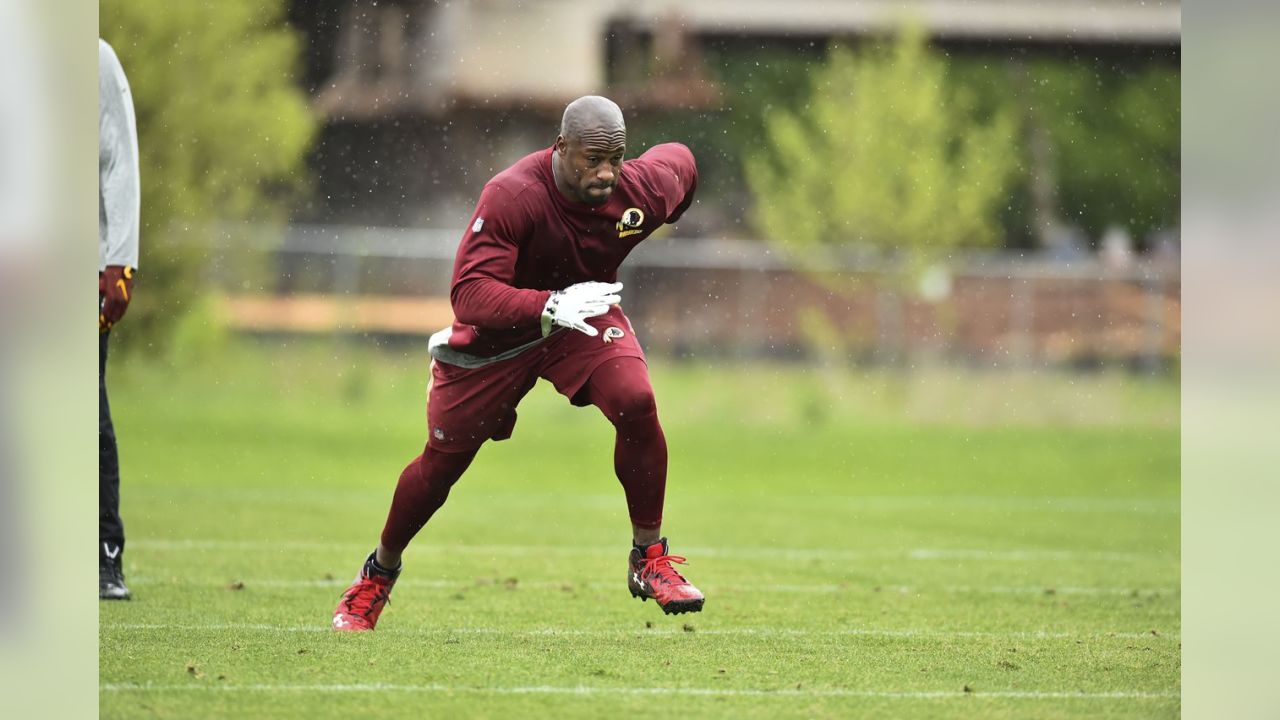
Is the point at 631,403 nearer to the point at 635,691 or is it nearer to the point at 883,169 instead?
the point at 635,691

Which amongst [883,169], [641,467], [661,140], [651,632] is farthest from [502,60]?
[641,467]

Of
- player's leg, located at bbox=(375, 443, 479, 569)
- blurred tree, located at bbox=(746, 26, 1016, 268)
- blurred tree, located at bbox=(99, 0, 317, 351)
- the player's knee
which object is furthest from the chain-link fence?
the player's knee

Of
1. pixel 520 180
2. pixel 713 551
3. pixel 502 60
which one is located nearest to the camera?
pixel 520 180

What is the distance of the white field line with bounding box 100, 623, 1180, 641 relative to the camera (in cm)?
605

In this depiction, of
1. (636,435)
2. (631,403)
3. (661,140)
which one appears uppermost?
(661,140)

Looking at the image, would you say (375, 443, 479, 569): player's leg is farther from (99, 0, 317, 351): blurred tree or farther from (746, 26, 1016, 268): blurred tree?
(746, 26, 1016, 268): blurred tree

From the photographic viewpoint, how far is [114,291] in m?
6.48

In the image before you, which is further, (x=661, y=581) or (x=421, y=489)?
(x=421, y=489)

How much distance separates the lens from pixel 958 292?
26.6 m

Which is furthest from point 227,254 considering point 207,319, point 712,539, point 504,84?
point 712,539

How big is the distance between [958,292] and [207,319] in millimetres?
11581

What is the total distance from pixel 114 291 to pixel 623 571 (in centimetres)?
310

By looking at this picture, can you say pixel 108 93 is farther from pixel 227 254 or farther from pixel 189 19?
pixel 227 254
